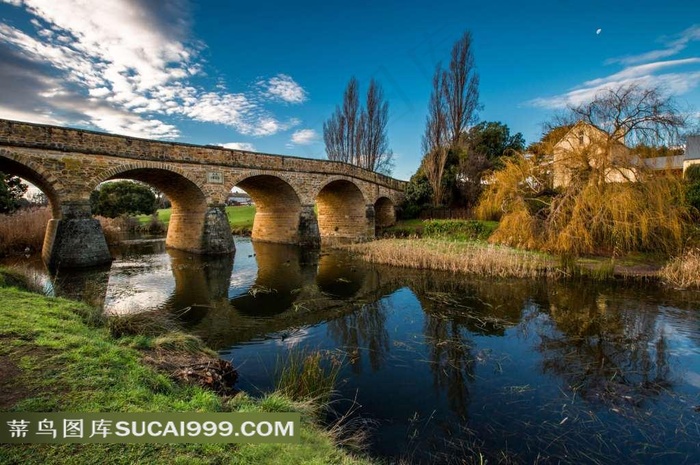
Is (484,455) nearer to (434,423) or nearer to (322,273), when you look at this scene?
(434,423)

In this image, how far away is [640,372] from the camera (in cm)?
551

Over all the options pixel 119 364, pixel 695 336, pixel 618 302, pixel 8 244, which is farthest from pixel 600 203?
pixel 8 244

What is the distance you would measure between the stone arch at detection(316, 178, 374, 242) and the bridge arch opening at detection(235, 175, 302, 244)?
2876mm

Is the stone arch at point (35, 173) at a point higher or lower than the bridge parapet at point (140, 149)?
lower

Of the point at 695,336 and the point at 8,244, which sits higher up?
the point at 8,244

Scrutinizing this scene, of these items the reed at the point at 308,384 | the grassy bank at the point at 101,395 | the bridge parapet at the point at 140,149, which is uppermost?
the bridge parapet at the point at 140,149

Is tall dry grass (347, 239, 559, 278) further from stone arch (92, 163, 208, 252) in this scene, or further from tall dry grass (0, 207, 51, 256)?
tall dry grass (0, 207, 51, 256)

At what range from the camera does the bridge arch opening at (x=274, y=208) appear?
2116 centimetres

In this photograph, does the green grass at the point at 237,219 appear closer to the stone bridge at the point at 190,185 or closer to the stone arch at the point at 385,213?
the stone bridge at the point at 190,185

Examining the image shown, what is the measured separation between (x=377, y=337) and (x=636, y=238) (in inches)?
459

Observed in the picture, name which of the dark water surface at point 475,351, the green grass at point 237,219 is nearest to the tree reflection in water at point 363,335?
the dark water surface at point 475,351

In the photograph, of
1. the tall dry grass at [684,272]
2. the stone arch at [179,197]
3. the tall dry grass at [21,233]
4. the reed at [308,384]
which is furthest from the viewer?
the tall dry grass at [21,233]

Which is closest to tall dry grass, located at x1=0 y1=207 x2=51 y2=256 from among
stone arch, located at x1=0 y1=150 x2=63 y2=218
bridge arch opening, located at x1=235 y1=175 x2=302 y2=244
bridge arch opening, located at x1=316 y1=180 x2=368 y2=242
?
stone arch, located at x1=0 y1=150 x2=63 y2=218

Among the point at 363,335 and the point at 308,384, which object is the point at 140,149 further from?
the point at 308,384
